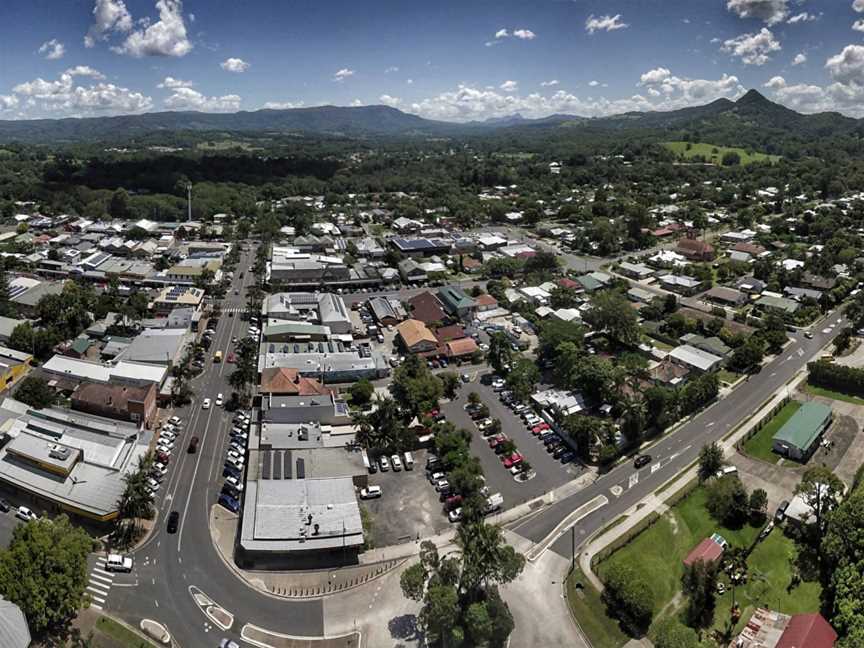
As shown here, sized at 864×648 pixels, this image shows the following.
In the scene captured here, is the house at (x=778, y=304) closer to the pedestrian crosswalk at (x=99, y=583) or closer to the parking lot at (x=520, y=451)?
the parking lot at (x=520, y=451)

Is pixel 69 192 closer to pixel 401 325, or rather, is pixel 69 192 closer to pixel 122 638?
pixel 401 325

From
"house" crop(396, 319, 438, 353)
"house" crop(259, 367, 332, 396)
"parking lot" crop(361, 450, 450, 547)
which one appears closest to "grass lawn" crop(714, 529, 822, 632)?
"parking lot" crop(361, 450, 450, 547)

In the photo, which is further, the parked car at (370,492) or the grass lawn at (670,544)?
the parked car at (370,492)

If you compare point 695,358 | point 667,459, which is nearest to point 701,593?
point 667,459

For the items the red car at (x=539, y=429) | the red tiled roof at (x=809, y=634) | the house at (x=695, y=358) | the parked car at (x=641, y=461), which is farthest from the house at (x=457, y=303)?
the red tiled roof at (x=809, y=634)

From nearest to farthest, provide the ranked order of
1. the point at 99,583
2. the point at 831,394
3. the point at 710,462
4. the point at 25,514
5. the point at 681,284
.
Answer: the point at 99,583 < the point at 25,514 < the point at 710,462 < the point at 831,394 < the point at 681,284

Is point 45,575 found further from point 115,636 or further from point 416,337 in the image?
point 416,337

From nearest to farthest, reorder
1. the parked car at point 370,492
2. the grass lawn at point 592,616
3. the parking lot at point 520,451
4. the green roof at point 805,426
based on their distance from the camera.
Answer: the grass lawn at point 592,616 → the parked car at point 370,492 → the parking lot at point 520,451 → the green roof at point 805,426
